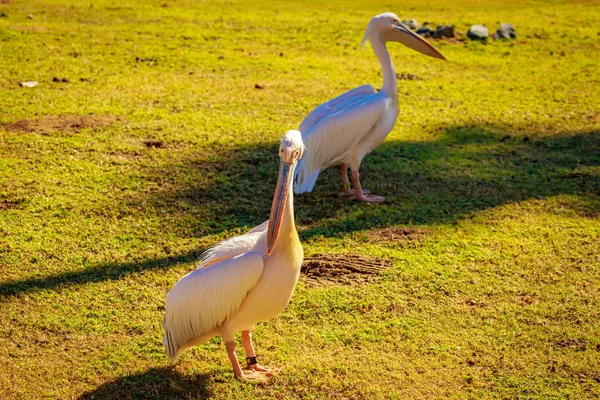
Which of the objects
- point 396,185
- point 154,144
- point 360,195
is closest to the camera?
point 360,195

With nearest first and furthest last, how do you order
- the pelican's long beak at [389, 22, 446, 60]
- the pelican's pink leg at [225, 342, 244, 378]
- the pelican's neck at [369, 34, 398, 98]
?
the pelican's pink leg at [225, 342, 244, 378]
the pelican's neck at [369, 34, 398, 98]
the pelican's long beak at [389, 22, 446, 60]

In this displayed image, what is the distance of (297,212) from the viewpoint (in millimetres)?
6285

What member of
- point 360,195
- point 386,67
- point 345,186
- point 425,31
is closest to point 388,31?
point 386,67

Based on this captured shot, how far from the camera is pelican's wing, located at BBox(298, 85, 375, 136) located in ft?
21.8

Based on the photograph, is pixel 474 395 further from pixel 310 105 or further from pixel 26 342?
pixel 310 105

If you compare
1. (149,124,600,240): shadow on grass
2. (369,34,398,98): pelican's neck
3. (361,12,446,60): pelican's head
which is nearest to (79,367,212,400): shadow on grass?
(149,124,600,240): shadow on grass

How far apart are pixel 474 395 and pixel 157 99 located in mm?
6070

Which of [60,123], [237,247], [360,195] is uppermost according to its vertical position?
[237,247]

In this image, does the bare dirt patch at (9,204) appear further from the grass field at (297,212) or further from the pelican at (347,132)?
the pelican at (347,132)

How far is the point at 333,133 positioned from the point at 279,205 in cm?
278

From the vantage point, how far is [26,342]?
4.33 metres

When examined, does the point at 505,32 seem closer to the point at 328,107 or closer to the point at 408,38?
the point at 408,38

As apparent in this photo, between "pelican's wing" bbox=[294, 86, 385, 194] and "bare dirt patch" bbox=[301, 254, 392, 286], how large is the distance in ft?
3.43

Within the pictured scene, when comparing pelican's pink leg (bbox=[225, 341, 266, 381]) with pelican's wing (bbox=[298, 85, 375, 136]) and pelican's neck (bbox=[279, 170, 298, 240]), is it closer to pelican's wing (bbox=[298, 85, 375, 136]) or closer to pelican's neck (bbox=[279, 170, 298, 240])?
pelican's neck (bbox=[279, 170, 298, 240])
